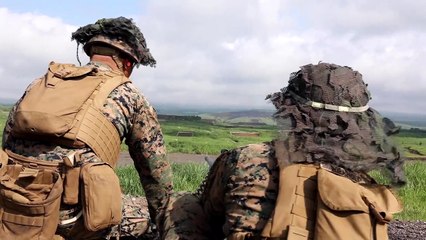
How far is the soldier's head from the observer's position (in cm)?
414

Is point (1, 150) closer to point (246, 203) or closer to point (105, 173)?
point (105, 173)

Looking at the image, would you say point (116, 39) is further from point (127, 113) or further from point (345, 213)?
point (345, 213)

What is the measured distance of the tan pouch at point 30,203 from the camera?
3.52m

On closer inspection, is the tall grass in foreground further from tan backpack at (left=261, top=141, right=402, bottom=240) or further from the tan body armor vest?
tan backpack at (left=261, top=141, right=402, bottom=240)

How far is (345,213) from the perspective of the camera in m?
2.51

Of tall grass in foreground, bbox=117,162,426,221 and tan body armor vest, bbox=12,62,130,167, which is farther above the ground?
tan body armor vest, bbox=12,62,130,167

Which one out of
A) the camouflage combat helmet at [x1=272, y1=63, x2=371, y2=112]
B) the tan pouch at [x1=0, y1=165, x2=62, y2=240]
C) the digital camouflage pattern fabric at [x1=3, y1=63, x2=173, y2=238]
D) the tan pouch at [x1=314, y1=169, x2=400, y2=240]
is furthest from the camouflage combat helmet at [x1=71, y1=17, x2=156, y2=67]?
the tan pouch at [x1=314, y1=169, x2=400, y2=240]

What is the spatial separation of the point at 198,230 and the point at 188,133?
25930 millimetres

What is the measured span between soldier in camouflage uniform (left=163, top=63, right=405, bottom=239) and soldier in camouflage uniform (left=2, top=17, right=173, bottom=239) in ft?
3.74

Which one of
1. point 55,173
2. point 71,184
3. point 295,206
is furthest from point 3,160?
point 295,206

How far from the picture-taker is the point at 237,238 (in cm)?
277

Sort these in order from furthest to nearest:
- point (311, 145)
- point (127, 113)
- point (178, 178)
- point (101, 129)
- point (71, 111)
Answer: point (178, 178) < point (127, 113) < point (101, 129) < point (71, 111) < point (311, 145)

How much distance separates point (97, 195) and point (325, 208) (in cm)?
153

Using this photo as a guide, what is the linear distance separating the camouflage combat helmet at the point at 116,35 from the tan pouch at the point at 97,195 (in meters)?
0.88
